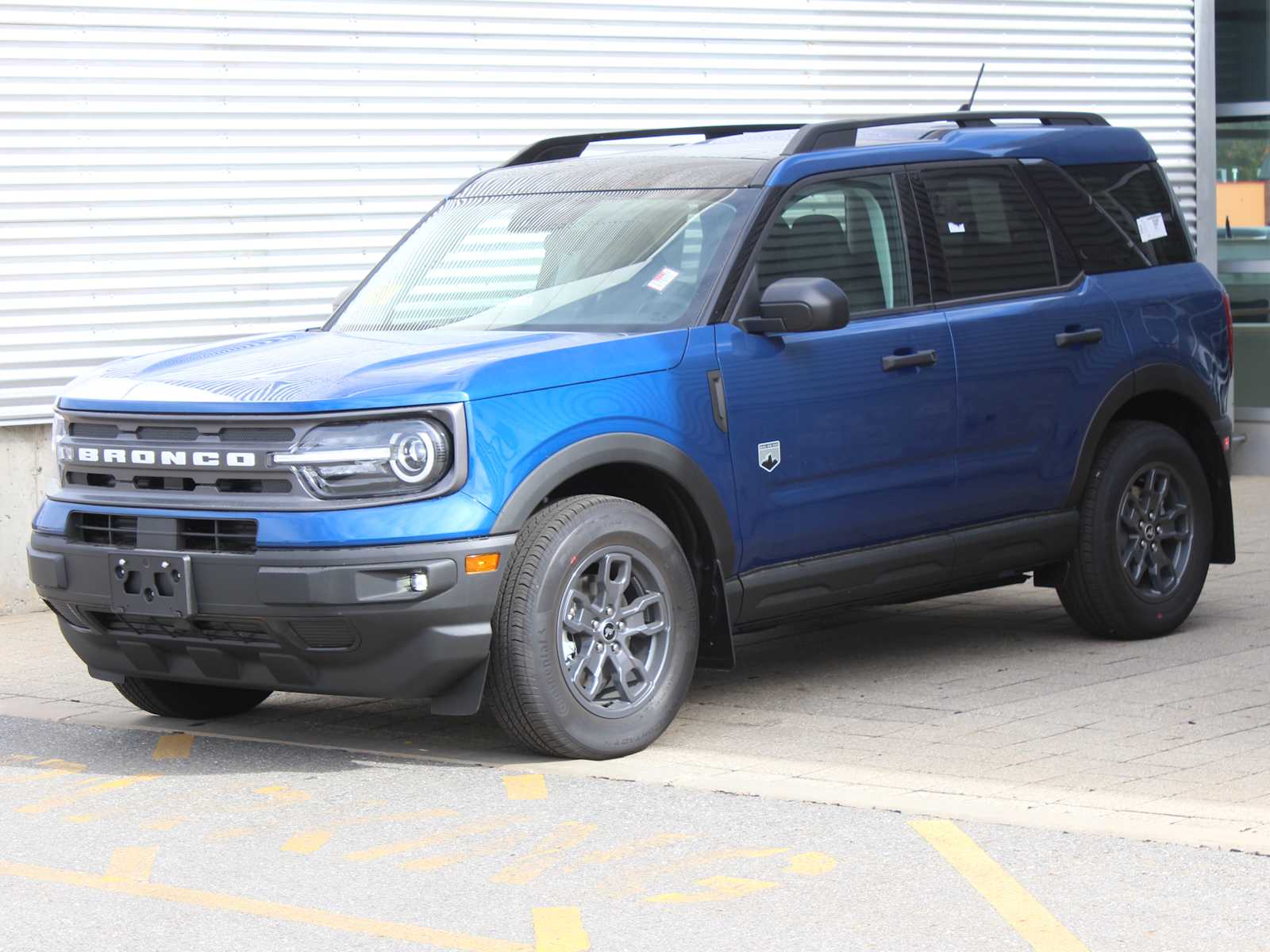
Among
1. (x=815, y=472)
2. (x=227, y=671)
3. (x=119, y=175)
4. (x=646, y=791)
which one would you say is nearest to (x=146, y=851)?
(x=227, y=671)

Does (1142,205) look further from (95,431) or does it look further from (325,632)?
(95,431)

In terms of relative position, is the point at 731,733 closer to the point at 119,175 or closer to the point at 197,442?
the point at 197,442

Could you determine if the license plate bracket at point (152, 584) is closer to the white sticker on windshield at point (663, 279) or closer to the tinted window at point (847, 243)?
the white sticker on windshield at point (663, 279)

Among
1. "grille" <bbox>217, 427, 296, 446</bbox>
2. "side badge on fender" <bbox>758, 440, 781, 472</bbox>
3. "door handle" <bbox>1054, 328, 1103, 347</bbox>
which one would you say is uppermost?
"grille" <bbox>217, 427, 296, 446</bbox>

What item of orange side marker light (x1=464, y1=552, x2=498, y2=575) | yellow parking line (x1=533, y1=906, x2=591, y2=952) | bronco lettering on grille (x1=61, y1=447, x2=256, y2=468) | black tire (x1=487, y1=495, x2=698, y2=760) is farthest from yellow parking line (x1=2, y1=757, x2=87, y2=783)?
yellow parking line (x1=533, y1=906, x2=591, y2=952)

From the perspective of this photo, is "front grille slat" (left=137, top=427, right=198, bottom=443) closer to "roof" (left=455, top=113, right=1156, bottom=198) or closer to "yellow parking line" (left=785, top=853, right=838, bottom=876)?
"roof" (left=455, top=113, right=1156, bottom=198)

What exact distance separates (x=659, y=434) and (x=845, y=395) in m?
0.81

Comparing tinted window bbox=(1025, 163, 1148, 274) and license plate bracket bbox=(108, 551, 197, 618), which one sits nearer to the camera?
license plate bracket bbox=(108, 551, 197, 618)

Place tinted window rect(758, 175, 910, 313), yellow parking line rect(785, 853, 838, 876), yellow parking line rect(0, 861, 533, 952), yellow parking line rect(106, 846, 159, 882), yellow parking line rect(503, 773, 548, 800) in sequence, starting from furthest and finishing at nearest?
tinted window rect(758, 175, 910, 313), yellow parking line rect(503, 773, 548, 800), yellow parking line rect(106, 846, 159, 882), yellow parking line rect(785, 853, 838, 876), yellow parking line rect(0, 861, 533, 952)

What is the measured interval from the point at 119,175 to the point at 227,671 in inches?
197

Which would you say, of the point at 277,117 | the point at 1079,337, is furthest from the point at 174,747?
the point at 277,117

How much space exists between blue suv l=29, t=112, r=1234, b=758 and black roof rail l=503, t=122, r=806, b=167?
21 mm

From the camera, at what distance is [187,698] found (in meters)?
7.32

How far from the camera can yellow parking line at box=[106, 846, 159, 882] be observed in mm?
5262
